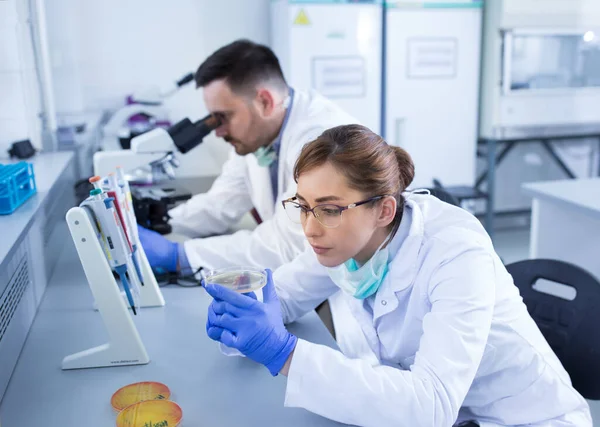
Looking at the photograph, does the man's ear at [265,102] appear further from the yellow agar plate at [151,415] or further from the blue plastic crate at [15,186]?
the yellow agar plate at [151,415]

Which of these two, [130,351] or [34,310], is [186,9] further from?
[130,351]

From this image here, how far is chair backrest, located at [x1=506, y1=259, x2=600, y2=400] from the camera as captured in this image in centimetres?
129

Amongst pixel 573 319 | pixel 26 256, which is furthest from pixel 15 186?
pixel 573 319

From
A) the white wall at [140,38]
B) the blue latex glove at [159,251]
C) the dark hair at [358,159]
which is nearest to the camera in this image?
the dark hair at [358,159]

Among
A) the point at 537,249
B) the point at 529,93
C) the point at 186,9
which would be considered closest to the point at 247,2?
the point at 186,9

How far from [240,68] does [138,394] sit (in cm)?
119

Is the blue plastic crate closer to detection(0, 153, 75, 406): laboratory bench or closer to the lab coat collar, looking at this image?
detection(0, 153, 75, 406): laboratory bench

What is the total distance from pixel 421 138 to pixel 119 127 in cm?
191

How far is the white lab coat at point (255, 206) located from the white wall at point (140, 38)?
1.74 m

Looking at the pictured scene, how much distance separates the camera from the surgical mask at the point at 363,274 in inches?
46.7

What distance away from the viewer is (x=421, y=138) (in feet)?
12.9

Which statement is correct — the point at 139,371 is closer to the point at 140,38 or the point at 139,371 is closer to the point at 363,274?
the point at 363,274

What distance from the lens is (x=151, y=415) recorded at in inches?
38.1

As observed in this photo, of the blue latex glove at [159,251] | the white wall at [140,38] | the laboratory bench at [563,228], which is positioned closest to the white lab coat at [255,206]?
the blue latex glove at [159,251]
